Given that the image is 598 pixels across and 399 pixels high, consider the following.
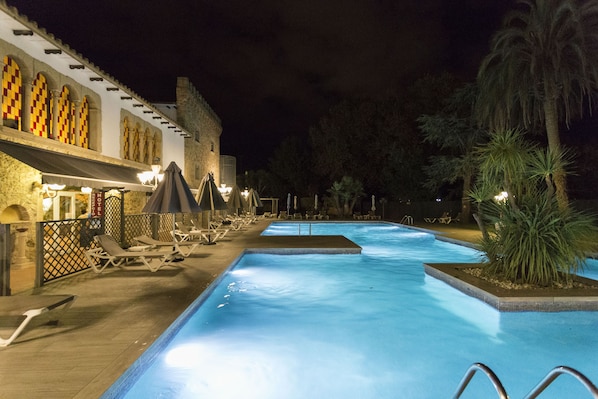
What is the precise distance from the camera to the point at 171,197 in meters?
9.12

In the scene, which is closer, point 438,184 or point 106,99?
point 106,99

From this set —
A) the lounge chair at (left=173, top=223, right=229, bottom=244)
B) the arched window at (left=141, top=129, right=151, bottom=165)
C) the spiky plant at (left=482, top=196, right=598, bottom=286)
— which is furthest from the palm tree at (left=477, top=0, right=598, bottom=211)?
the arched window at (left=141, top=129, right=151, bottom=165)

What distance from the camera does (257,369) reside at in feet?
15.9

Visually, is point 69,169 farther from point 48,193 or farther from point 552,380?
point 552,380

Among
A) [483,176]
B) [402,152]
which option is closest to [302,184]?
[402,152]

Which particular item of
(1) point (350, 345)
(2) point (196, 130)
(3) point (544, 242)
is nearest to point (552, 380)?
(1) point (350, 345)

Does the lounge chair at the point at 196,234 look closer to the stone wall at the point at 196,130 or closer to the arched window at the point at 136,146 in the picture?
the arched window at the point at 136,146

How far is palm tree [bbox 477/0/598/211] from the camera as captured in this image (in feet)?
46.9

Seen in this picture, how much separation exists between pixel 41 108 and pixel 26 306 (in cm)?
735

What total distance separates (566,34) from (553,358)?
14365mm

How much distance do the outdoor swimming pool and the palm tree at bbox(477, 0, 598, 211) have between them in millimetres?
8912

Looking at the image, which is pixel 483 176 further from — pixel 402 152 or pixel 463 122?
pixel 402 152

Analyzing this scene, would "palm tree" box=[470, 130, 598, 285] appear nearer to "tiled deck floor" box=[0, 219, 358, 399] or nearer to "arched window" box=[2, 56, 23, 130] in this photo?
"tiled deck floor" box=[0, 219, 358, 399]

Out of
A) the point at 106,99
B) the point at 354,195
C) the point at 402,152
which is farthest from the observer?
the point at 354,195
